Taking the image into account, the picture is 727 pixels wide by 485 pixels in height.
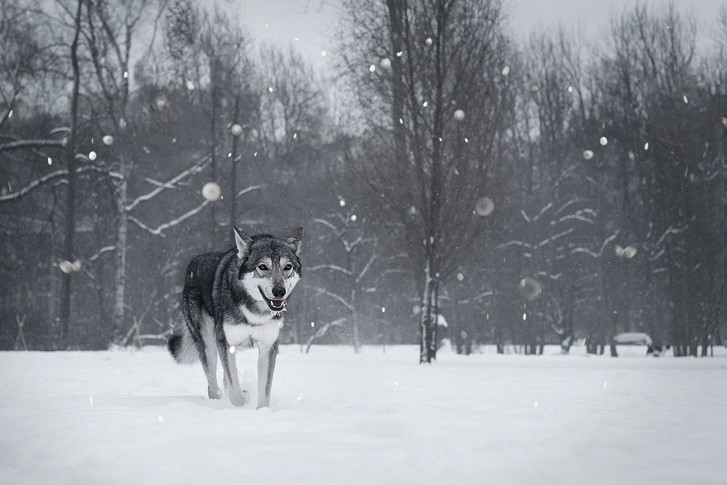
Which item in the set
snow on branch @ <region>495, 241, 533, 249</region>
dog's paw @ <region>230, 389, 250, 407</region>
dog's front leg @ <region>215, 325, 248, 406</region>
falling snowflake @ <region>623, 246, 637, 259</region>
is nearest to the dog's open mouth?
dog's front leg @ <region>215, 325, 248, 406</region>

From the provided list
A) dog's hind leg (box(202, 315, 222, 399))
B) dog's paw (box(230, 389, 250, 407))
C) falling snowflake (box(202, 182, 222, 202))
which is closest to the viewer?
dog's paw (box(230, 389, 250, 407))

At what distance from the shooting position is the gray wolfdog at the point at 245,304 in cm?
521

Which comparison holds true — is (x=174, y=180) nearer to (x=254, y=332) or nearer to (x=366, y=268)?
(x=366, y=268)

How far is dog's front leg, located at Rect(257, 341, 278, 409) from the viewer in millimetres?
5539

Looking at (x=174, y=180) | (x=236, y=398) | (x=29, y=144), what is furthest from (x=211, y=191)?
(x=236, y=398)

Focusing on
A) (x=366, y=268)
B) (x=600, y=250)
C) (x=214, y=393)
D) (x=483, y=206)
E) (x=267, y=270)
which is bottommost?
(x=214, y=393)

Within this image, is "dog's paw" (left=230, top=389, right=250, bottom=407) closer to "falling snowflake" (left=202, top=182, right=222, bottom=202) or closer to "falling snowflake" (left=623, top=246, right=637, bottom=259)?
"falling snowflake" (left=202, top=182, right=222, bottom=202)

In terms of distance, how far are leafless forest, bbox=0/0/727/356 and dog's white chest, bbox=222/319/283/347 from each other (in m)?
9.23

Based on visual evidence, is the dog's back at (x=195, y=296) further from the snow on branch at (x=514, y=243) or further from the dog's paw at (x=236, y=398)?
the snow on branch at (x=514, y=243)

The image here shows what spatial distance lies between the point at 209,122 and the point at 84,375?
52.0 feet

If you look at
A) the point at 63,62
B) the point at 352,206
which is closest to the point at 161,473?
the point at 63,62

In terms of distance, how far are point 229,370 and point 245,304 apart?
28.2 inches

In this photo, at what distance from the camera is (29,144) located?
1891 centimetres

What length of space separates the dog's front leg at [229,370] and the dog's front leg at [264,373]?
0.23m
